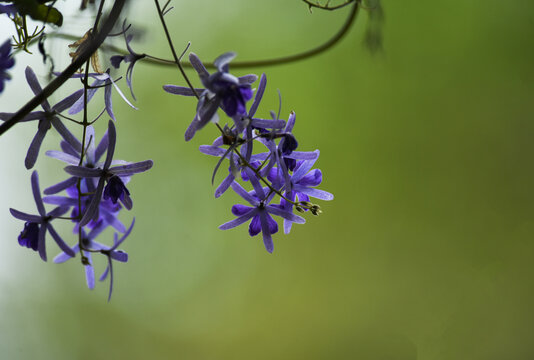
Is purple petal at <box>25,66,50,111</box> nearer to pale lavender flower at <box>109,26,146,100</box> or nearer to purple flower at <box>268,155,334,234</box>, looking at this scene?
pale lavender flower at <box>109,26,146,100</box>

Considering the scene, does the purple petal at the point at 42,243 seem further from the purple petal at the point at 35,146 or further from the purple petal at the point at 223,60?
the purple petal at the point at 223,60

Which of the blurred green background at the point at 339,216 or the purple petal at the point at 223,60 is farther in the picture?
the blurred green background at the point at 339,216

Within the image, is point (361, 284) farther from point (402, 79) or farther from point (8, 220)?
point (8, 220)

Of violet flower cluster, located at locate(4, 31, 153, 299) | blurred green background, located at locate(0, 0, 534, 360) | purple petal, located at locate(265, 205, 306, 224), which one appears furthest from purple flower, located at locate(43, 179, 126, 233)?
blurred green background, located at locate(0, 0, 534, 360)

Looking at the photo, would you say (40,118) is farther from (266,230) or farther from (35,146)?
(266,230)

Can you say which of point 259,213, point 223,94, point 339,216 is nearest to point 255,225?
point 259,213

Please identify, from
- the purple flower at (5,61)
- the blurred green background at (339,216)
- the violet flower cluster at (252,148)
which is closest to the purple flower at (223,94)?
the violet flower cluster at (252,148)

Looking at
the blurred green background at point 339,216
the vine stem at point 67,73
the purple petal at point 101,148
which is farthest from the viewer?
the blurred green background at point 339,216
